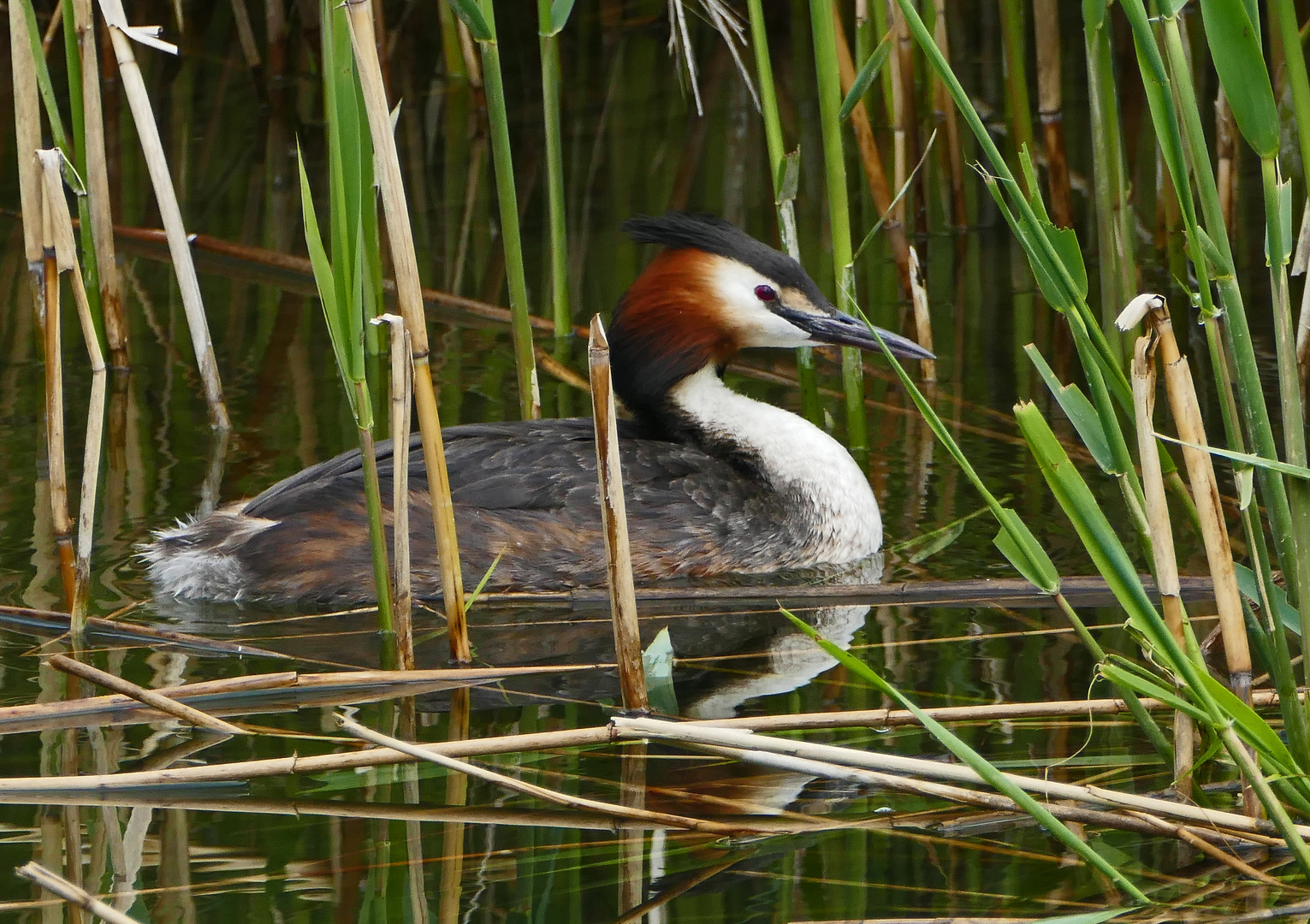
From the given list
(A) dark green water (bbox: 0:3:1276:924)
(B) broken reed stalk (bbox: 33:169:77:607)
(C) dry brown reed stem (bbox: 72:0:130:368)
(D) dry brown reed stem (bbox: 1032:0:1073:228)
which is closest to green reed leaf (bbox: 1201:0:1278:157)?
(A) dark green water (bbox: 0:3:1276:924)

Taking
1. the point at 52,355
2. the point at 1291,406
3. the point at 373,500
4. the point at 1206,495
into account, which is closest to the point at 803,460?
the point at 373,500

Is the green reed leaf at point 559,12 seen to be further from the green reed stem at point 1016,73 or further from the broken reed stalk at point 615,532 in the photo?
the green reed stem at point 1016,73

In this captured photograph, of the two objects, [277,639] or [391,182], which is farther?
[277,639]

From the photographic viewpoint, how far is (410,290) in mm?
3551

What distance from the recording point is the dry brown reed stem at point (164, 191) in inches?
172

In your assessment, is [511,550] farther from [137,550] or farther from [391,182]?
[391,182]

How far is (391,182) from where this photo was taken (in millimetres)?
3453

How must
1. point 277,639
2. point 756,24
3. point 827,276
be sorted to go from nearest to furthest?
point 277,639 → point 756,24 → point 827,276

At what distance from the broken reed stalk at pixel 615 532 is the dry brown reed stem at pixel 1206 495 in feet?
3.46

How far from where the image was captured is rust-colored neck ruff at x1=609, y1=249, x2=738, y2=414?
5324 mm

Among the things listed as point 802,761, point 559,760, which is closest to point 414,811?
point 559,760

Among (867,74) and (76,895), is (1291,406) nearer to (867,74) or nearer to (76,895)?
(76,895)

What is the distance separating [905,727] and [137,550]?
2567 millimetres

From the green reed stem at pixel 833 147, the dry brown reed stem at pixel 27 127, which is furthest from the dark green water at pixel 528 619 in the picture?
the dry brown reed stem at pixel 27 127
